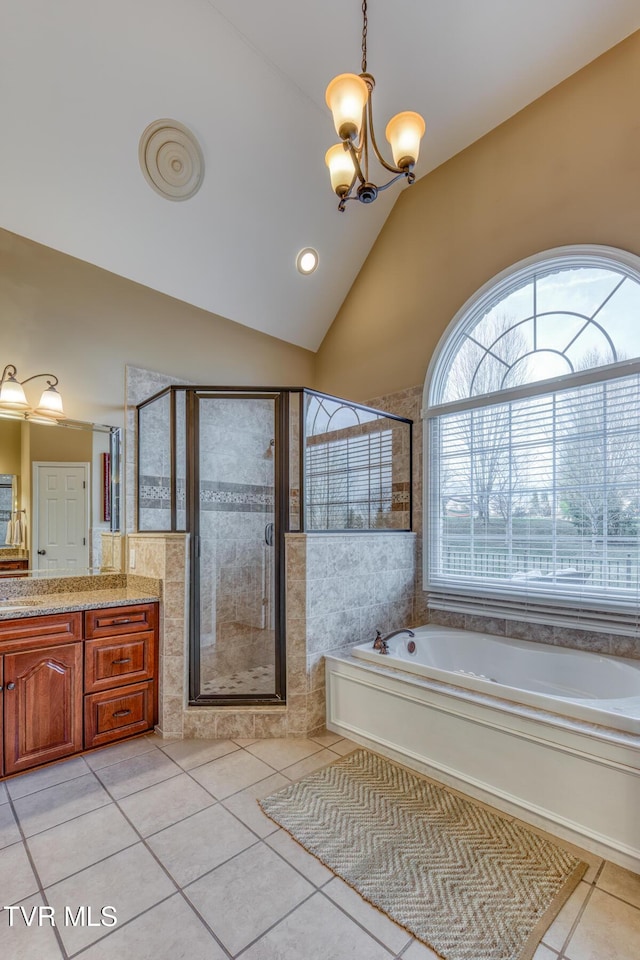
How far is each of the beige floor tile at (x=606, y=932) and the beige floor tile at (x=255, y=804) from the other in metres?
Answer: 1.11

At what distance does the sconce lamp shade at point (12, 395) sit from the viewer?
273 cm

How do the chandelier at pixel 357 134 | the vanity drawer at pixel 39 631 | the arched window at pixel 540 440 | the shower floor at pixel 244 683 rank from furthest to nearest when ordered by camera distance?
the shower floor at pixel 244 683, the arched window at pixel 540 440, the vanity drawer at pixel 39 631, the chandelier at pixel 357 134

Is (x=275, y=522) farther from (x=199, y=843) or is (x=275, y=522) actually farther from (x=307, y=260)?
(x=307, y=260)

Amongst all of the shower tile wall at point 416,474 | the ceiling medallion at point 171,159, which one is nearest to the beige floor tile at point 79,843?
the shower tile wall at point 416,474

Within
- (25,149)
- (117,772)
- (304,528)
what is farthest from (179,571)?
(25,149)

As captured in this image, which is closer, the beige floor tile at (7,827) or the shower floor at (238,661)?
the beige floor tile at (7,827)

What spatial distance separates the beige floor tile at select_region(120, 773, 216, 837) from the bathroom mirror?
4.62 ft

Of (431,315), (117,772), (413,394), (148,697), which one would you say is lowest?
(117,772)

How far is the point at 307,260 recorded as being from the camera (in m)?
3.93

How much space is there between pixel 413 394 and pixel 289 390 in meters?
1.29

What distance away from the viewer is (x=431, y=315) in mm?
3660

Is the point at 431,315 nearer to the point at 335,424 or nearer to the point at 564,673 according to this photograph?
the point at 335,424

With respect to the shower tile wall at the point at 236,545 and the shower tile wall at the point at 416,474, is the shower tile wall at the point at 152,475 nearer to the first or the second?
the shower tile wall at the point at 236,545

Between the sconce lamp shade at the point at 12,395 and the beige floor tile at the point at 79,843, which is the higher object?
the sconce lamp shade at the point at 12,395
